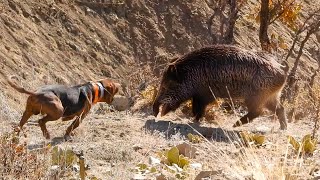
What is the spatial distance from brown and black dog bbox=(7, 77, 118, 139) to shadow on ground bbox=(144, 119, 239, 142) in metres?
0.77

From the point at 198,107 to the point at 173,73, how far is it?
0.65 m

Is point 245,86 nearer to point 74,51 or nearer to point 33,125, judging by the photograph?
point 33,125

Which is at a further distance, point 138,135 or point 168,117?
point 168,117

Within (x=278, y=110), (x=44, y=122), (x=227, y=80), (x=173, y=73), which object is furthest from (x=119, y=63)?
(x=44, y=122)

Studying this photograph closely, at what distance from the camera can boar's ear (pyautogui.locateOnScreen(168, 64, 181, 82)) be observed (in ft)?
34.3

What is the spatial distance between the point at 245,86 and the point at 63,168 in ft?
15.2

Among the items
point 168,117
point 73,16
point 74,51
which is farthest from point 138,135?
point 73,16

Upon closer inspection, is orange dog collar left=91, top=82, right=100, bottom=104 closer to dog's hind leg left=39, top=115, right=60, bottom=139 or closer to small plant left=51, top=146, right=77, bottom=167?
dog's hind leg left=39, top=115, right=60, bottom=139

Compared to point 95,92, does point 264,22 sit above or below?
above

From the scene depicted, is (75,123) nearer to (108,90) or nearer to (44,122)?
(44,122)

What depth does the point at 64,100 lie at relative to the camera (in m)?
8.71

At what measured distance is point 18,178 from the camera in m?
5.85

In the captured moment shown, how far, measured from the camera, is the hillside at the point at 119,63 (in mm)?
7078

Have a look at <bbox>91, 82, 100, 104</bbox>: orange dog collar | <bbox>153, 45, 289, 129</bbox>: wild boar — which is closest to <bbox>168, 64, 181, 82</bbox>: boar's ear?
<bbox>153, 45, 289, 129</bbox>: wild boar
